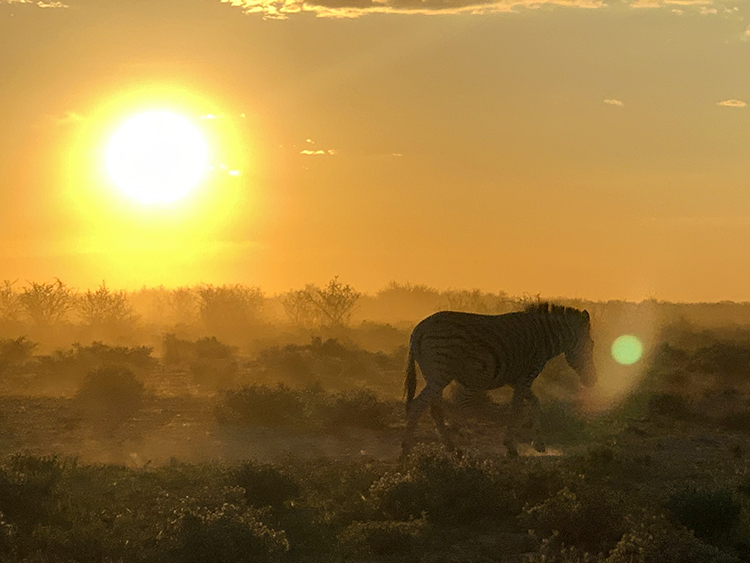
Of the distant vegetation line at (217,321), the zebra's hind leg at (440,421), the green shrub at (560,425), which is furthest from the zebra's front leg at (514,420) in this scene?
the distant vegetation line at (217,321)

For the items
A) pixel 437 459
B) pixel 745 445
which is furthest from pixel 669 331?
pixel 437 459

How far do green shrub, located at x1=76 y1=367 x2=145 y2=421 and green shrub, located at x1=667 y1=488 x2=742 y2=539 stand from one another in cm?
1483

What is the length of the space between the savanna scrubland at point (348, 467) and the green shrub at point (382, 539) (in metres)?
0.03

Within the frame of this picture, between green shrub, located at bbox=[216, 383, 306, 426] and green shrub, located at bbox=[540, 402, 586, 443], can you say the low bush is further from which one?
green shrub, located at bbox=[540, 402, 586, 443]

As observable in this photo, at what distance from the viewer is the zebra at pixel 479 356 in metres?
15.9

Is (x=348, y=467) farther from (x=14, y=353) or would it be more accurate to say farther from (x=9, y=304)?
(x=9, y=304)

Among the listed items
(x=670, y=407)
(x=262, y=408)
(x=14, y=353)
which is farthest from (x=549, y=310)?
(x=14, y=353)

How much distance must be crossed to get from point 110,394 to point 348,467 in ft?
35.2

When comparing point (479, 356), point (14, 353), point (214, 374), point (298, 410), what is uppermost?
point (479, 356)

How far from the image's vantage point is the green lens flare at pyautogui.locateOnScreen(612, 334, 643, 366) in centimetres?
3994

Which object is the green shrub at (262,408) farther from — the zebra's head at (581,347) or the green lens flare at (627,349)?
the green lens flare at (627,349)

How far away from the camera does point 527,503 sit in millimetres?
12391

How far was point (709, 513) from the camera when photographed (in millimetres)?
12039

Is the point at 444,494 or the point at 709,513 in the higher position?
the point at 709,513
